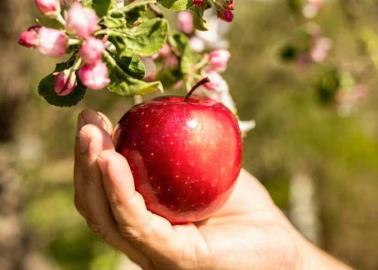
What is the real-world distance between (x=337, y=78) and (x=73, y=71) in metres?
1.78

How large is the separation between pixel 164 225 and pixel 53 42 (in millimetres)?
506

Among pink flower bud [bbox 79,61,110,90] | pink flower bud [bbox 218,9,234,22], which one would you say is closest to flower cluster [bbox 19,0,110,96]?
pink flower bud [bbox 79,61,110,90]

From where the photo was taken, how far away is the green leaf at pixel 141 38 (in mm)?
1238

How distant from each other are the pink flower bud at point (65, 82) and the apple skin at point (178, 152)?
0.91 feet

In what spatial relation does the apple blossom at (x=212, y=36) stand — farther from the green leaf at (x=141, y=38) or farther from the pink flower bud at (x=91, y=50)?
the pink flower bud at (x=91, y=50)

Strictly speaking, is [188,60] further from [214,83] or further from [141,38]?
[141,38]

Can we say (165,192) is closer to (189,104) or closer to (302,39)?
(189,104)

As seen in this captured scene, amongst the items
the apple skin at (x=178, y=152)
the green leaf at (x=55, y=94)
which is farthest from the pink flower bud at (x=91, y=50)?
the apple skin at (x=178, y=152)

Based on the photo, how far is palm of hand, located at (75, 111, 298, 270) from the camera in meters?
1.43

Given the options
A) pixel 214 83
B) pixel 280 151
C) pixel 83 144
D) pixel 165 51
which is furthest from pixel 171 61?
A: pixel 280 151

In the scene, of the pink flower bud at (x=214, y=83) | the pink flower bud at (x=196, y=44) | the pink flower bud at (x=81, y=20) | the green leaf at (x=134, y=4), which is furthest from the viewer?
the pink flower bud at (x=196, y=44)

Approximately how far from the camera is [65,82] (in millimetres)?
1245

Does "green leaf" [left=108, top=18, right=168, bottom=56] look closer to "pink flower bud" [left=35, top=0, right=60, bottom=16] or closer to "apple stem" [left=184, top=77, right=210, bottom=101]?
"pink flower bud" [left=35, top=0, right=60, bottom=16]

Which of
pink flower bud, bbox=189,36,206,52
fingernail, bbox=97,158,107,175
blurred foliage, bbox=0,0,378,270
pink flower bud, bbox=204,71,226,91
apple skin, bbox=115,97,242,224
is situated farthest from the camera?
blurred foliage, bbox=0,0,378,270
